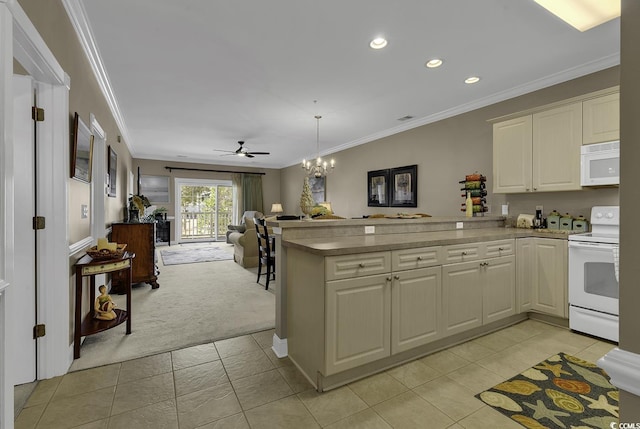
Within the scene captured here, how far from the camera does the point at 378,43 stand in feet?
9.18

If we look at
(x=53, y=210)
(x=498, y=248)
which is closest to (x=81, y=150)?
(x=53, y=210)

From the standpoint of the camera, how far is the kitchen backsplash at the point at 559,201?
307 cm

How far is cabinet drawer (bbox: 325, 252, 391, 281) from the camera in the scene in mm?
1889

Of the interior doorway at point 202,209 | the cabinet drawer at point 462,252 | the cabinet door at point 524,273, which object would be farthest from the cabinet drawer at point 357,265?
the interior doorway at point 202,209

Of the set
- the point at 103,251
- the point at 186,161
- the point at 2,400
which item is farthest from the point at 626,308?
the point at 186,161

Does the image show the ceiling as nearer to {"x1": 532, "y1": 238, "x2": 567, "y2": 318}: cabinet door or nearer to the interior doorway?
{"x1": 532, "y1": 238, "x2": 567, "y2": 318}: cabinet door

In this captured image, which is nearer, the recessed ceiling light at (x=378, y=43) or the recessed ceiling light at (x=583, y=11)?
the recessed ceiling light at (x=583, y=11)

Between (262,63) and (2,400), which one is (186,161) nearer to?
(262,63)

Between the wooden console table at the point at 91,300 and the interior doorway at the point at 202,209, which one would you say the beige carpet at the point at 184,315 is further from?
the interior doorway at the point at 202,209

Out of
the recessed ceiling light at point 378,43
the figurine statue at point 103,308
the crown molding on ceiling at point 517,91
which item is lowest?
the figurine statue at point 103,308

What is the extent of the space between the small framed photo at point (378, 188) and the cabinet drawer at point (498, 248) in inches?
119

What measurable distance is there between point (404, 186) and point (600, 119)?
9.48ft

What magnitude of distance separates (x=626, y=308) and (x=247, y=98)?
4316 mm

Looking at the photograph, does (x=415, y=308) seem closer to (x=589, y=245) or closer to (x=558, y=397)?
(x=558, y=397)
